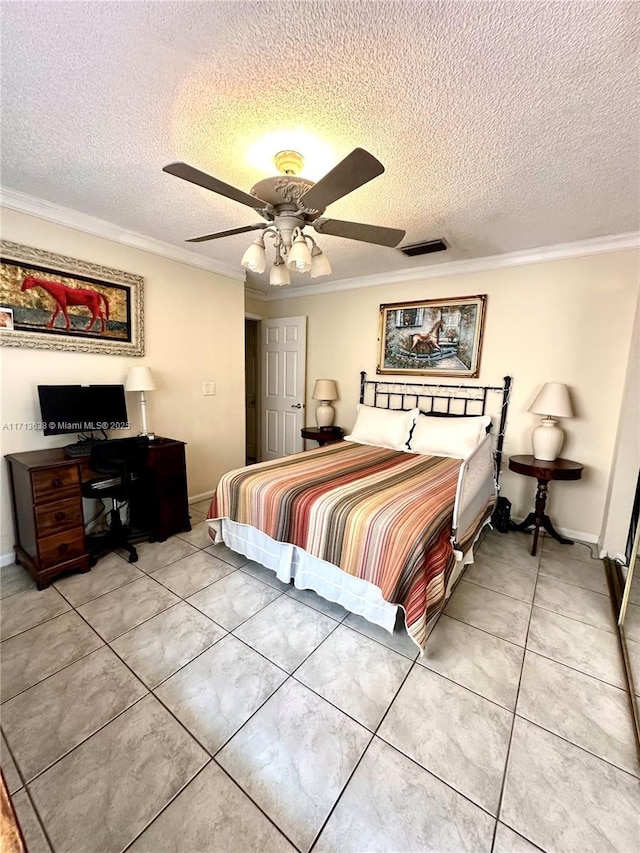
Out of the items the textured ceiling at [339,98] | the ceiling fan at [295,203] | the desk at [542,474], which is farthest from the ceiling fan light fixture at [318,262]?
the desk at [542,474]

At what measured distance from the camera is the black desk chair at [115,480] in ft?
7.80

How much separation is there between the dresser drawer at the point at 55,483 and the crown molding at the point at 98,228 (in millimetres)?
1775

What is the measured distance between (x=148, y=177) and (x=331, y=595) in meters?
2.74

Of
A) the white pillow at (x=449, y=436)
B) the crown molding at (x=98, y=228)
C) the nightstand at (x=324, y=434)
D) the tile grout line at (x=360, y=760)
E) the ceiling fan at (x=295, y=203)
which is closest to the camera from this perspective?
the tile grout line at (x=360, y=760)

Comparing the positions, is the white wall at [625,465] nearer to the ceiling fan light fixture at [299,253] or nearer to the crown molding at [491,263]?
the crown molding at [491,263]

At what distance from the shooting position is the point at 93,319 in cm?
271

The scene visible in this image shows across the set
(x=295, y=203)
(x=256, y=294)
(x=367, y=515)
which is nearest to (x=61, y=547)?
(x=367, y=515)

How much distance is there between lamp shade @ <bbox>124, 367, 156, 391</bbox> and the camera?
277 cm

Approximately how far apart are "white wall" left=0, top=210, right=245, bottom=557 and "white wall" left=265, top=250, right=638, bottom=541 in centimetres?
219

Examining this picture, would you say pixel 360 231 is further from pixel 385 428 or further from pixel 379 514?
pixel 385 428

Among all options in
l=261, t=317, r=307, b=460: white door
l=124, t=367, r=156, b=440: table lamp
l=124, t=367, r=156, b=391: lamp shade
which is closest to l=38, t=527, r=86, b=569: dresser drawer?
l=124, t=367, r=156, b=440: table lamp

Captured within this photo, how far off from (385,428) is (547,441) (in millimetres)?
1385

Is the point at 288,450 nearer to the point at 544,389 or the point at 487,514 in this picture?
the point at 487,514

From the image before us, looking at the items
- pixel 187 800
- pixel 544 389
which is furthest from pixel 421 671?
pixel 544 389
